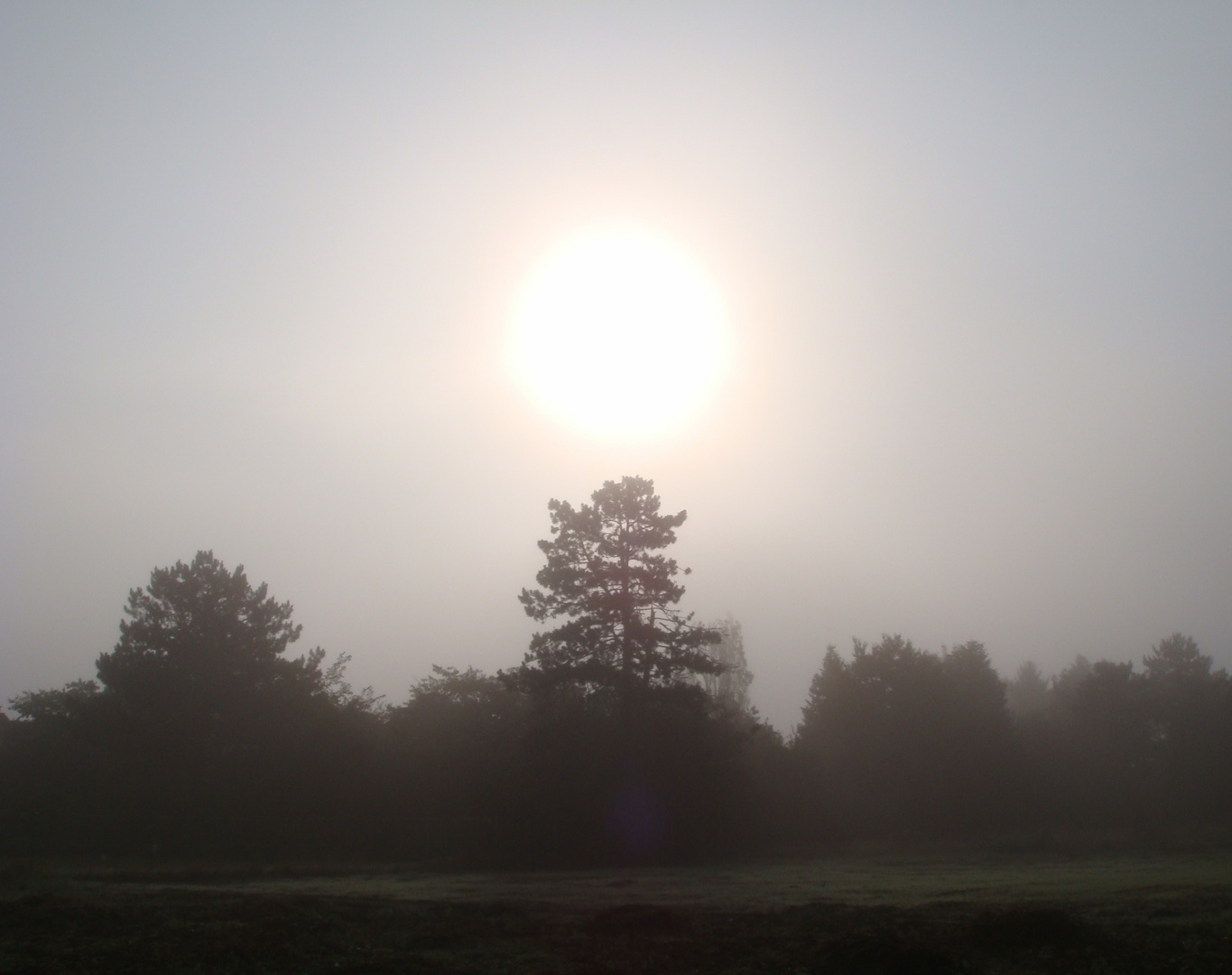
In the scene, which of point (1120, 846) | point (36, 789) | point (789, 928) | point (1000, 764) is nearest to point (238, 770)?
point (36, 789)

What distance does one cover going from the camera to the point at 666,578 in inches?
1569

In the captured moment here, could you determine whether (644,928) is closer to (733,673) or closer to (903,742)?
(903,742)

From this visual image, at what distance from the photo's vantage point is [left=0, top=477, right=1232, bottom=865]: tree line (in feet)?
124

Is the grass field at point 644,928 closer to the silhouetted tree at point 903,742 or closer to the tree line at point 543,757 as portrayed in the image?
the tree line at point 543,757

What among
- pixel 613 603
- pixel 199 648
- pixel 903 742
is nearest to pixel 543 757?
pixel 613 603

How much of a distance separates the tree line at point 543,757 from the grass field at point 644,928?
1826 centimetres

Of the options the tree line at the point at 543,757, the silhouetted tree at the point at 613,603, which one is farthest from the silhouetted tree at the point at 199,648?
the silhouetted tree at the point at 613,603

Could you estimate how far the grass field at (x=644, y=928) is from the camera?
9734mm

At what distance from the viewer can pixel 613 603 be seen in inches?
1542

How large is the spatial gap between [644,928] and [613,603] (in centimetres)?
2699

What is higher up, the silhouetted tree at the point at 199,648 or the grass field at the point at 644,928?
the silhouetted tree at the point at 199,648

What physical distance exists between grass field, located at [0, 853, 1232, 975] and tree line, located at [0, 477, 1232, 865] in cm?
1826

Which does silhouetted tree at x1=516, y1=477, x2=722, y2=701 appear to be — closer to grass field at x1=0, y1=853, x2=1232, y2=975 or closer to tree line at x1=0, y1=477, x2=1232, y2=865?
tree line at x1=0, y1=477, x2=1232, y2=865

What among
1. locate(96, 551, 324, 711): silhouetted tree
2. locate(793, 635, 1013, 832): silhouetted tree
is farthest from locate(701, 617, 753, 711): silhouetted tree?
locate(96, 551, 324, 711): silhouetted tree
